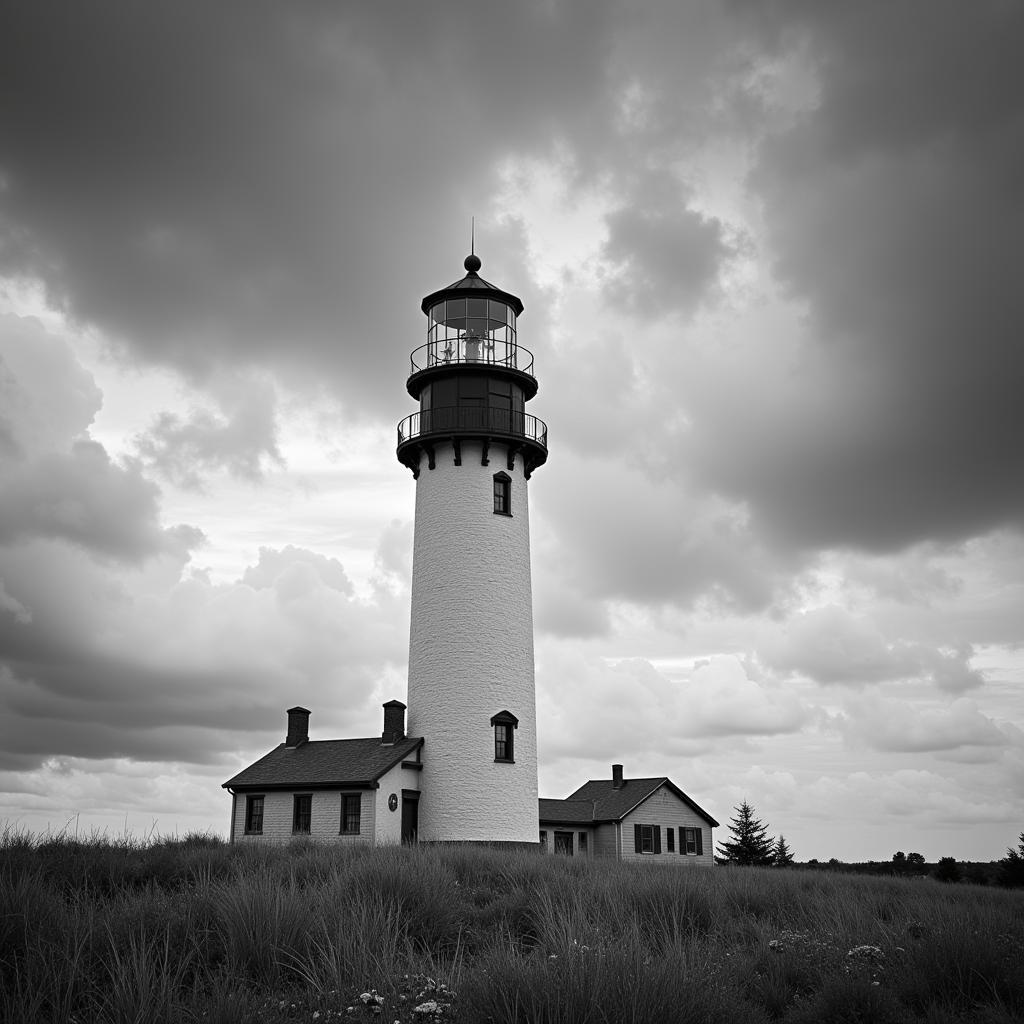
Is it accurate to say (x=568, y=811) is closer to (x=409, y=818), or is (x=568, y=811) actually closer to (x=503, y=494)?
(x=409, y=818)

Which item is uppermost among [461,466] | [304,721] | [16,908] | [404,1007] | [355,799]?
[461,466]

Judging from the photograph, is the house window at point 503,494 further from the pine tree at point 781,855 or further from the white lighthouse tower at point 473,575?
the pine tree at point 781,855

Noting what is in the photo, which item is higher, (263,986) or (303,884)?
(303,884)

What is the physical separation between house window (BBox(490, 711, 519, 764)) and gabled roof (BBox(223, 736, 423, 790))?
8.20ft

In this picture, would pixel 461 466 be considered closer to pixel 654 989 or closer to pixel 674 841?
pixel 674 841

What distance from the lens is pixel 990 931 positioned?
37.0ft

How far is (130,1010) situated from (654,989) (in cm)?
357

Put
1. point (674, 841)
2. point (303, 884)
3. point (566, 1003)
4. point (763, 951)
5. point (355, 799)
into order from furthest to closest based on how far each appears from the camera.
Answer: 1. point (674, 841)
2. point (355, 799)
3. point (303, 884)
4. point (763, 951)
5. point (566, 1003)

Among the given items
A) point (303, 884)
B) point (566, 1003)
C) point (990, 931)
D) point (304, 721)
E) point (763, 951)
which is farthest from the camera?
point (304, 721)

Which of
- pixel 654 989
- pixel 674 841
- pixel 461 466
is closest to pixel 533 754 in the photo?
pixel 461 466

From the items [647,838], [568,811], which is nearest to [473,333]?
[568,811]

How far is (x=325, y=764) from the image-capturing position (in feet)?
108

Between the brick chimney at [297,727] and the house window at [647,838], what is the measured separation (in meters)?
15.4

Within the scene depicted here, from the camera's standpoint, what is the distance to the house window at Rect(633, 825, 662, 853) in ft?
141
